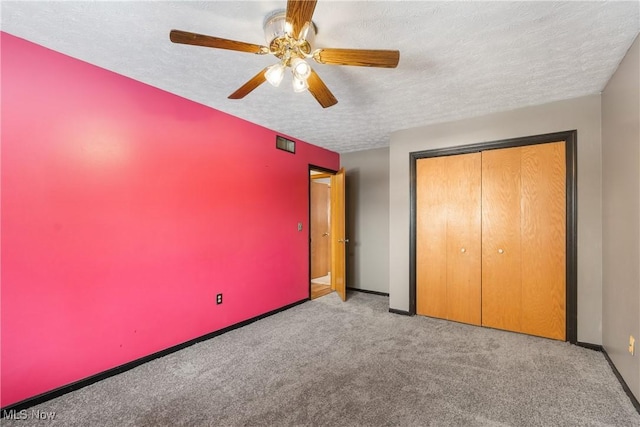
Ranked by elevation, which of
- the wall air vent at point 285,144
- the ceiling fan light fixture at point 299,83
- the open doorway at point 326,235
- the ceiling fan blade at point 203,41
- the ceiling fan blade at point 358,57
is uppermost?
the wall air vent at point 285,144

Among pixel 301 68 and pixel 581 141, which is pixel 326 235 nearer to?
pixel 581 141

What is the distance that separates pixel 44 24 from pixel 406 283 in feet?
13.3

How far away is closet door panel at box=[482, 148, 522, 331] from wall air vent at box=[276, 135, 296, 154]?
2.48 meters

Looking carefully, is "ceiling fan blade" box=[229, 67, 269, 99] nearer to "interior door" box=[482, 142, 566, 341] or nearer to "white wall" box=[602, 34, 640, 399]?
"white wall" box=[602, 34, 640, 399]

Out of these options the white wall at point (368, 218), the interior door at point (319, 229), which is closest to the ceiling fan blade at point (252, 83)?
the white wall at point (368, 218)

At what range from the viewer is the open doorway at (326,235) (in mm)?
4516

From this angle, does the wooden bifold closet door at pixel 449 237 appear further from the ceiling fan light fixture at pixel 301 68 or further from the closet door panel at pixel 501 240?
the ceiling fan light fixture at pixel 301 68

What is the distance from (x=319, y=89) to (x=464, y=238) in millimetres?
2535

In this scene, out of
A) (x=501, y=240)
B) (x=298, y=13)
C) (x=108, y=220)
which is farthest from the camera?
(x=501, y=240)

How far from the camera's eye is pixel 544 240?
115 inches

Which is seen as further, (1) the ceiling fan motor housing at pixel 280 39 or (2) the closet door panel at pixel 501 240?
(2) the closet door panel at pixel 501 240

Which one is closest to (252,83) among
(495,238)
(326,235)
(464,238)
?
(464,238)
